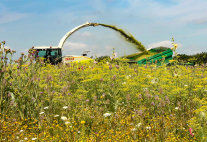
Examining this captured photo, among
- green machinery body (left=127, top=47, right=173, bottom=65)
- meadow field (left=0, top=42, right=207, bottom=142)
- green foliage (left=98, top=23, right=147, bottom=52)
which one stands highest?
green foliage (left=98, top=23, right=147, bottom=52)

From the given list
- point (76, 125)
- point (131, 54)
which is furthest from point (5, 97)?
point (131, 54)

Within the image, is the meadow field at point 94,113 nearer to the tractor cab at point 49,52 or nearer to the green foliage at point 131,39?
the green foliage at point 131,39

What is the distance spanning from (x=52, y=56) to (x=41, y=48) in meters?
0.98

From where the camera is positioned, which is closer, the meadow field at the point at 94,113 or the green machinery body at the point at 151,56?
the meadow field at the point at 94,113

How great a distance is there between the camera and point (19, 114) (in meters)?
5.30

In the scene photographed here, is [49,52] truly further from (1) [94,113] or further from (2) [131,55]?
(1) [94,113]

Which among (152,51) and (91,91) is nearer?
(91,91)

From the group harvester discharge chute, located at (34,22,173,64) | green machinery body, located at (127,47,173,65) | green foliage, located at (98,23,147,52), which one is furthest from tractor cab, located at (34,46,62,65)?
green machinery body, located at (127,47,173,65)

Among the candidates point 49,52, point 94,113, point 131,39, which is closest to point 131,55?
point 131,39

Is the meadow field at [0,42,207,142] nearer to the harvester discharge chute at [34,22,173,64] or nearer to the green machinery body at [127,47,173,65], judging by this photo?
the harvester discharge chute at [34,22,173,64]

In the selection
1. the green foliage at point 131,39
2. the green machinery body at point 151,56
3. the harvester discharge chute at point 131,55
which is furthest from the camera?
the green machinery body at point 151,56

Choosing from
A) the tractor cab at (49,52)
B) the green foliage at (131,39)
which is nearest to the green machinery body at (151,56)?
the green foliage at (131,39)

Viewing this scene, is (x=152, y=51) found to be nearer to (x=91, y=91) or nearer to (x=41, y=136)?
(x=91, y=91)

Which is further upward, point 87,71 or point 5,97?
point 87,71
